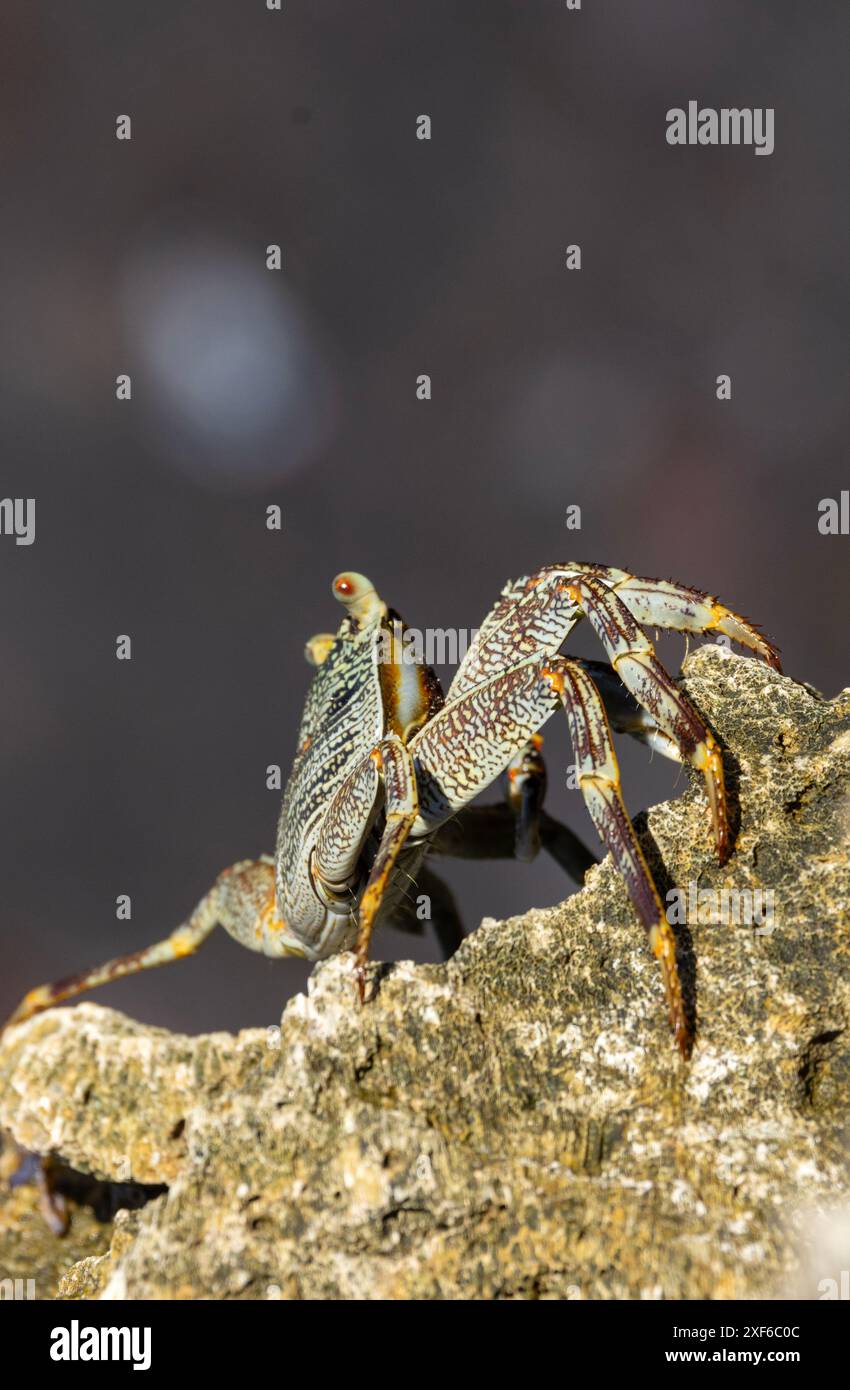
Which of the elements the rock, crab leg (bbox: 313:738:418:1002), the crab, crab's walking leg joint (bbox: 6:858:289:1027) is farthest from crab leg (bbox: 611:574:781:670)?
crab's walking leg joint (bbox: 6:858:289:1027)

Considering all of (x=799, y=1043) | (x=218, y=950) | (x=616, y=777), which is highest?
(x=616, y=777)

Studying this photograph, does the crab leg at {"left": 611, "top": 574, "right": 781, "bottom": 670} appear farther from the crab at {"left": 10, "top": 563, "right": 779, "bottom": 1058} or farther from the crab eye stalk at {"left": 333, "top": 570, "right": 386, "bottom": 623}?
the crab eye stalk at {"left": 333, "top": 570, "right": 386, "bottom": 623}

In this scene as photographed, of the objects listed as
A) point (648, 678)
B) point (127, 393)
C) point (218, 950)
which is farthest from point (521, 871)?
point (648, 678)

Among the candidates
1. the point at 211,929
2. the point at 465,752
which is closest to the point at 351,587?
the point at 465,752

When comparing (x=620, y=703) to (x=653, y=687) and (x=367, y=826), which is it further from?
(x=367, y=826)

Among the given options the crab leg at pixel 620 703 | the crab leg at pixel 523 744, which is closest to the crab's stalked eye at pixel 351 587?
the crab leg at pixel 523 744

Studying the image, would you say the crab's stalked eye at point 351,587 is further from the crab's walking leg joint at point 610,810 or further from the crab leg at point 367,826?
the crab's walking leg joint at point 610,810

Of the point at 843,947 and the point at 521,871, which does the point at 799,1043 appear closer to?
the point at 843,947
